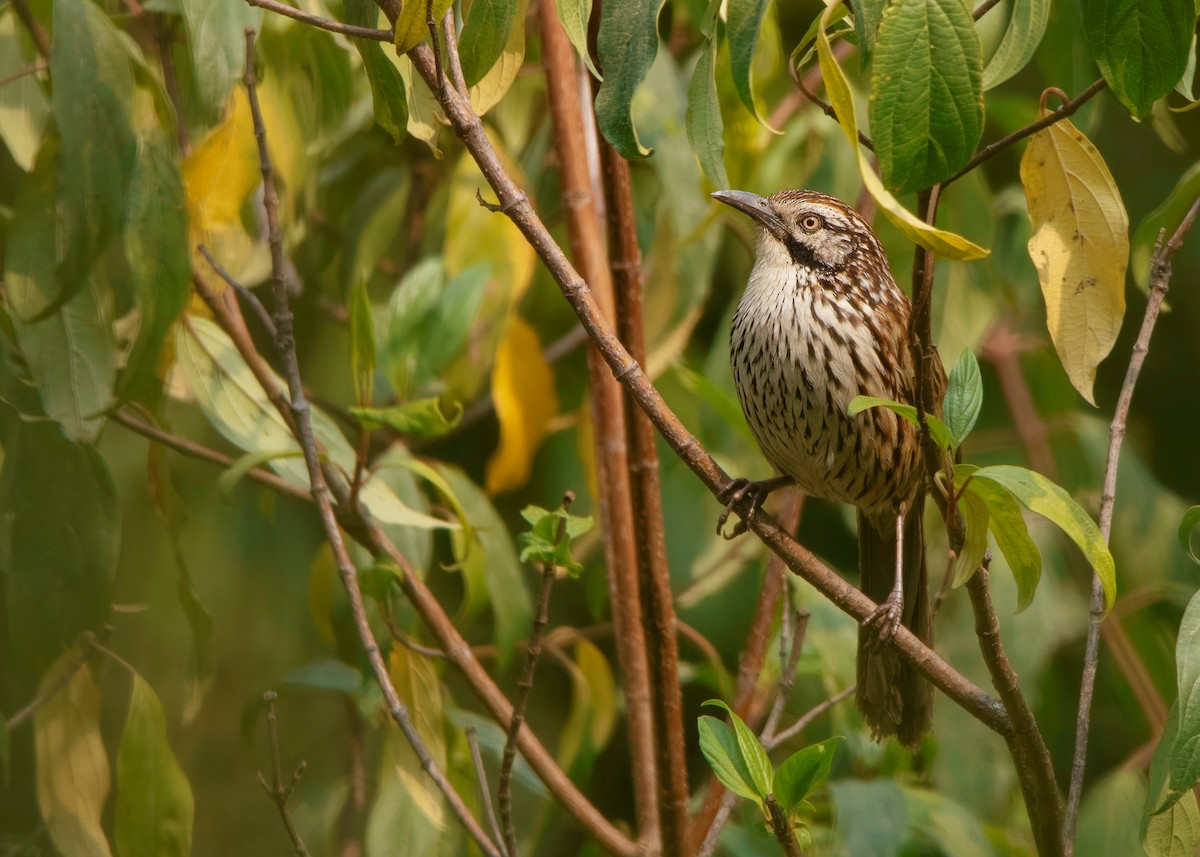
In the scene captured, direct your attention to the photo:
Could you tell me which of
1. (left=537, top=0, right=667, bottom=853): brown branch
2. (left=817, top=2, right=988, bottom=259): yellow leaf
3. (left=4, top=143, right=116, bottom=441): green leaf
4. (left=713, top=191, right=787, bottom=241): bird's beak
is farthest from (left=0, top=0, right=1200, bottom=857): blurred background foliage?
(left=817, top=2, right=988, bottom=259): yellow leaf

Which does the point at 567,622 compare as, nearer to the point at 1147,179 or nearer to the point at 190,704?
the point at 190,704

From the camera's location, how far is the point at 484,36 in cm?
192

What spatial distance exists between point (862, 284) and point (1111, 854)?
1461 millimetres

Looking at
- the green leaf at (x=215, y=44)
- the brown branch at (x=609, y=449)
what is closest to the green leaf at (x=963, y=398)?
the brown branch at (x=609, y=449)

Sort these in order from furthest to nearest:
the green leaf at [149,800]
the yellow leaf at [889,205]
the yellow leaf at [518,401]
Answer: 1. the yellow leaf at [518,401]
2. the green leaf at [149,800]
3. the yellow leaf at [889,205]

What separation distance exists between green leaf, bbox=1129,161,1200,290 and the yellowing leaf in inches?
88.9

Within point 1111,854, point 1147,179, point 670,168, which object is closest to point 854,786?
point 1111,854

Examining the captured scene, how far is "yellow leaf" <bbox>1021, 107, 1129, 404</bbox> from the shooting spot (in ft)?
6.49

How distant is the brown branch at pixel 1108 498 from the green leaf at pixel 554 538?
2.89 ft

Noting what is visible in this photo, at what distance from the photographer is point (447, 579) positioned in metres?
4.96

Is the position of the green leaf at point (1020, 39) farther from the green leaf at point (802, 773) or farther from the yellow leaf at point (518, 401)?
the yellow leaf at point (518, 401)

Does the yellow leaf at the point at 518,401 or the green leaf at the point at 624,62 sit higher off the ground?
the green leaf at the point at 624,62

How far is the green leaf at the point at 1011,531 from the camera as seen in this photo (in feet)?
6.17

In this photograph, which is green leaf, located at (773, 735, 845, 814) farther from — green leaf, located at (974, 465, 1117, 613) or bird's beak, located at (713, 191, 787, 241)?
bird's beak, located at (713, 191, 787, 241)
